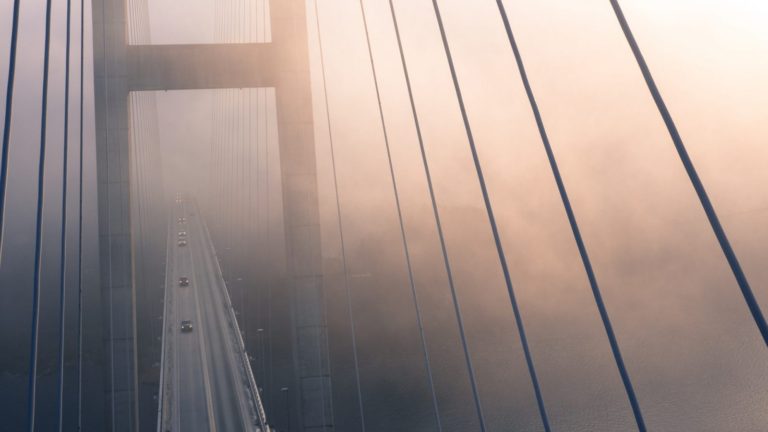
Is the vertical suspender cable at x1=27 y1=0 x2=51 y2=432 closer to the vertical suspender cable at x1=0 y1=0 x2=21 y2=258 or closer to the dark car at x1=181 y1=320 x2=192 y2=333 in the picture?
the vertical suspender cable at x1=0 y1=0 x2=21 y2=258

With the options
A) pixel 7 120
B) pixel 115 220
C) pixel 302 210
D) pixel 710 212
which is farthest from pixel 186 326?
pixel 710 212

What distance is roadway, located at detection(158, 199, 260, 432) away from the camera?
88.1 ft

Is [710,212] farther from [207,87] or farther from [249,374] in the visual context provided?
[249,374]

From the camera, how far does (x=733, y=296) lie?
72.2m

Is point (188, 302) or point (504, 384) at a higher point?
point (188, 302)

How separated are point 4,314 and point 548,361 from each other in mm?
50082

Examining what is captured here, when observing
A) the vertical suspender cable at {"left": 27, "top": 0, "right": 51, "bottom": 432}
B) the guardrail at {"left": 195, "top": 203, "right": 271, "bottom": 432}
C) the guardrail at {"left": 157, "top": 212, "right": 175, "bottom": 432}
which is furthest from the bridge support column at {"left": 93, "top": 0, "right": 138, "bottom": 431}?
the vertical suspender cable at {"left": 27, "top": 0, "right": 51, "bottom": 432}

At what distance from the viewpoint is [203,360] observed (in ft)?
117

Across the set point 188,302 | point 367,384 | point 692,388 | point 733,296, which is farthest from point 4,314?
point 733,296

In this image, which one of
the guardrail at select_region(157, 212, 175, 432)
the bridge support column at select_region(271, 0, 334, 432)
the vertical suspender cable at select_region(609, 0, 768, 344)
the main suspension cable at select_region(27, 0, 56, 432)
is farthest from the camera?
the guardrail at select_region(157, 212, 175, 432)

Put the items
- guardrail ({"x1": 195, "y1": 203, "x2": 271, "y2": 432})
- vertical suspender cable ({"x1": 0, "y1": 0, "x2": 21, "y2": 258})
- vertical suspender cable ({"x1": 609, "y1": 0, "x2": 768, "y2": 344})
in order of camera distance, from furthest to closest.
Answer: guardrail ({"x1": 195, "y1": 203, "x2": 271, "y2": 432}), vertical suspender cable ({"x1": 0, "y1": 0, "x2": 21, "y2": 258}), vertical suspender cable ({"x1": 609, "y1": 0, "x2": 768, "y2": 344})

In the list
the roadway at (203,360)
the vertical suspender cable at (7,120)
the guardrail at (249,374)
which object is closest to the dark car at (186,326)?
the roadway at (203,360)

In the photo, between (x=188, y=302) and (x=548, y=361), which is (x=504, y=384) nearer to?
(x=548, y=361)

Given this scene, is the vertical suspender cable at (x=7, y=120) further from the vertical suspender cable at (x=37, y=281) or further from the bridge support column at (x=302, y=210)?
the bridge support column at (x=302, y=210)
